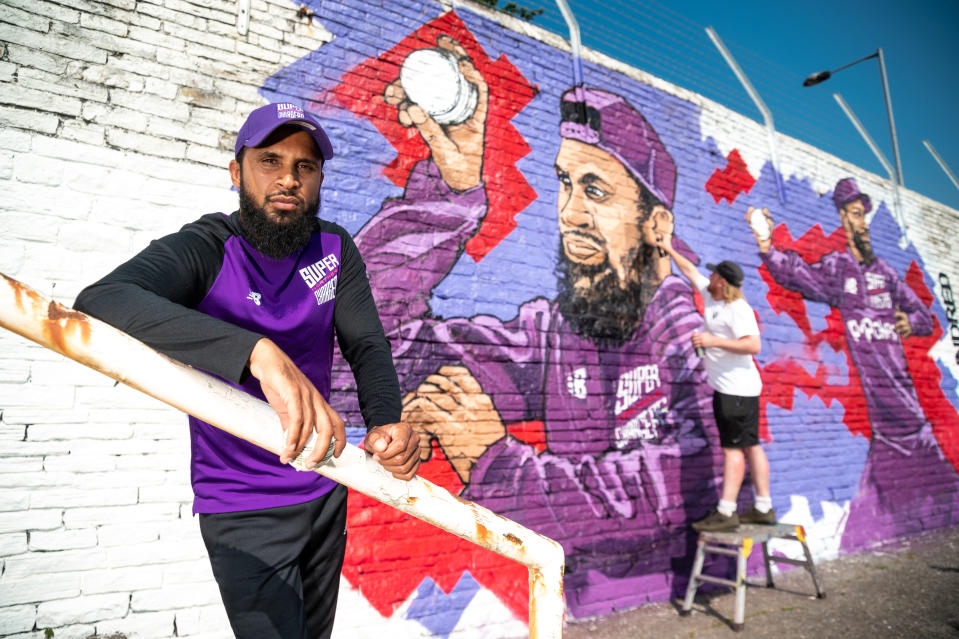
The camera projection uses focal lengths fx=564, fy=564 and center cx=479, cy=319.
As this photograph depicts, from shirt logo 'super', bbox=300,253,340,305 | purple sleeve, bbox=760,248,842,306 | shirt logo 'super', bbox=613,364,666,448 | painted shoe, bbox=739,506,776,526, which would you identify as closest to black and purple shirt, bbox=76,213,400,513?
shirt logo 'super', bbox=300,253,340,305

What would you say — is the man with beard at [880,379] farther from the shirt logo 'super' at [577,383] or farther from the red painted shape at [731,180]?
the shirt logo 'super' at [577,383]

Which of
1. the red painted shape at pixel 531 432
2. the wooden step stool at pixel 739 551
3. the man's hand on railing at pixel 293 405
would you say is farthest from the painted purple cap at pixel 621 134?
the man's hand on railing at pixel 293 405

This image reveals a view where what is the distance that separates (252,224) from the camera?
1.55m

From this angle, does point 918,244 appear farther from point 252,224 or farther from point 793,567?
point 252,224

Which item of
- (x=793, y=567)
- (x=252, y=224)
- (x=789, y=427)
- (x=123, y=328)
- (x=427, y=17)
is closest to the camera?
(x=123, y=328)

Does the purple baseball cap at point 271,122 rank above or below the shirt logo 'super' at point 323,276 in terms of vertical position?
above

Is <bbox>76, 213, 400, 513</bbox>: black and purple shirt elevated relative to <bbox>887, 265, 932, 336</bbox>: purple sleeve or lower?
lower

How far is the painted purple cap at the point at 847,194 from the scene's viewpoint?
6578 mm

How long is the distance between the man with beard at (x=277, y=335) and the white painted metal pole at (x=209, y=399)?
0.07m

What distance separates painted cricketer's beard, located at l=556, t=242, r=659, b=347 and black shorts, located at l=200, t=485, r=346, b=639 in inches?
115

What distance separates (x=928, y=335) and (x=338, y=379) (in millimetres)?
7984

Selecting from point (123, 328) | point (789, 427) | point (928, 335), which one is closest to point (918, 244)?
point (928, 335)

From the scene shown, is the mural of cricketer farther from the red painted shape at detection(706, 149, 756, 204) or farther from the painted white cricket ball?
the painted white cricket ball

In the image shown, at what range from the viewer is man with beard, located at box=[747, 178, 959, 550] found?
239 inches
